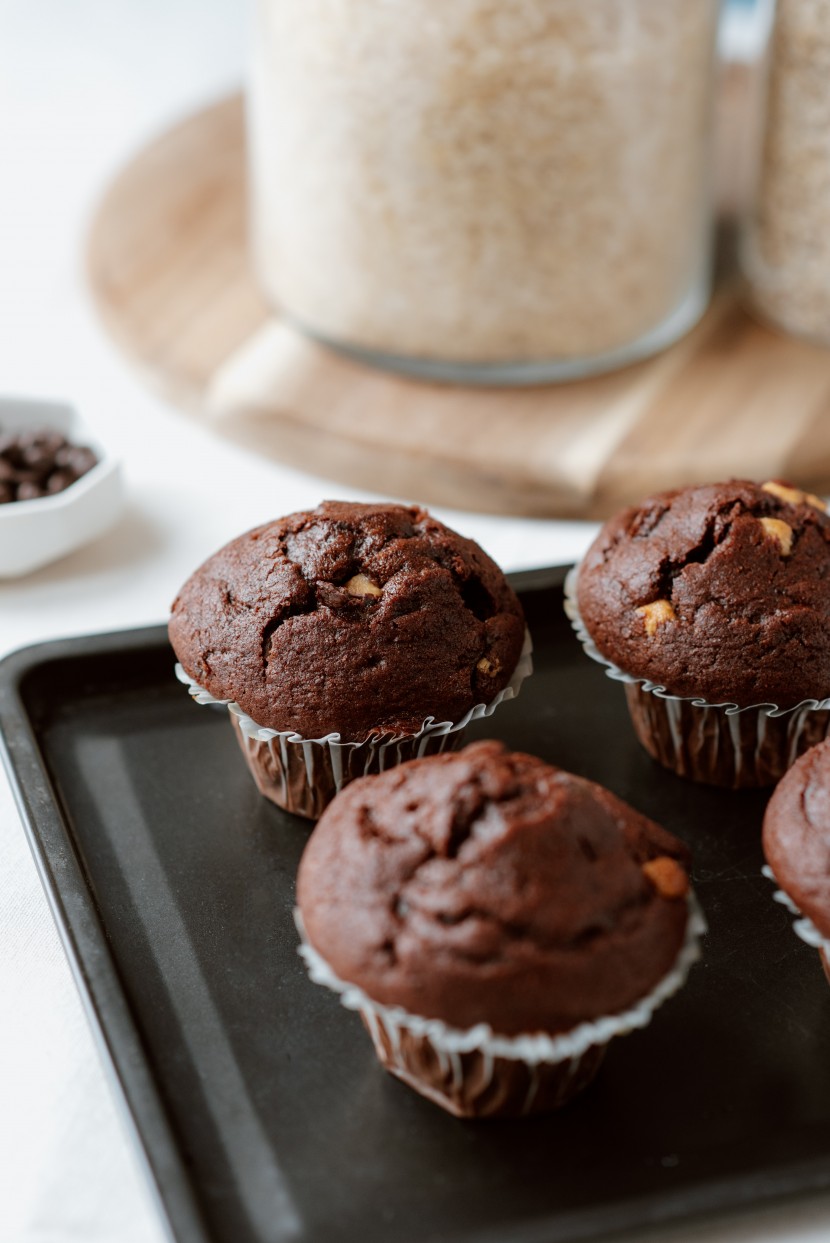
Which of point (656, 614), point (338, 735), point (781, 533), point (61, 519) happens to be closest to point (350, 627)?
point (338, 735)

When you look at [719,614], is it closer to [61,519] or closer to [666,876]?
[666,876]

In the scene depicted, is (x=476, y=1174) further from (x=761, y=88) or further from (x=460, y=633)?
(x=761, y=88)

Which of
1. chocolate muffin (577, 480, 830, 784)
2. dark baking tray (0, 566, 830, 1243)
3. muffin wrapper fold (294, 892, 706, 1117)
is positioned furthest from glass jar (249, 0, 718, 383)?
muffin wrapper fold (294, 892, 706, 1117)

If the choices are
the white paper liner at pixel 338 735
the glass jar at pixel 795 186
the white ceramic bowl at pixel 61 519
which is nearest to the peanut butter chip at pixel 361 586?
the white paper liner at pixel 338 735

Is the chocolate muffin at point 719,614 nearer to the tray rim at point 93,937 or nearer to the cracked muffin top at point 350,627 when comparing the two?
the cracked muffin top at point 350,627

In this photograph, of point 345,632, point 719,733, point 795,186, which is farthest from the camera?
point 795,186
